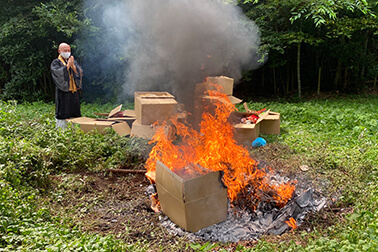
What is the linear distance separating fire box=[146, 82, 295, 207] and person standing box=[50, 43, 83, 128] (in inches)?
101

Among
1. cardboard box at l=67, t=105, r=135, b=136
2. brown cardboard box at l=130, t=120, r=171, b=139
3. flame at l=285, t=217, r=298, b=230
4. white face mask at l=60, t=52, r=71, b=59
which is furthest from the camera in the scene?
white face mask at l=60, t=52, r=71, b=59

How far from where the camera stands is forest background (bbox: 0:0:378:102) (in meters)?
9.45

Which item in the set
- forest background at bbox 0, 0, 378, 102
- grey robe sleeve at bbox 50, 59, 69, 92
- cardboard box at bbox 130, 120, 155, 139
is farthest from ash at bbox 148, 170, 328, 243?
forest background at bbox 0, 0, 378, 102

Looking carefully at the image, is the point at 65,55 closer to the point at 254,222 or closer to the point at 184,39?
the point at 184,39

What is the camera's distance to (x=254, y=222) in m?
3.25

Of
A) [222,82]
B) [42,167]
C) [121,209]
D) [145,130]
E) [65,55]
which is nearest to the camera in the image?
[121,209]

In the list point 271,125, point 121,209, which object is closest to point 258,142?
point 271,125

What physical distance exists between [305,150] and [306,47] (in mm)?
9175

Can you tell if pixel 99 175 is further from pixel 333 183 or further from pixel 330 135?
pixel 330 135

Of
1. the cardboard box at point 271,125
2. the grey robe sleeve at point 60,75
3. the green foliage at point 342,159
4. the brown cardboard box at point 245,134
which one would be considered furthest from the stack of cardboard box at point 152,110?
the green foliage at point 342,159

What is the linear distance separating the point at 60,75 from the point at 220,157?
4.11 meters

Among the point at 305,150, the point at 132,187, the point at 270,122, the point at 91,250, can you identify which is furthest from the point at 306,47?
the point at 91,250

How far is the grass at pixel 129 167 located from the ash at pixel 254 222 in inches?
6.5

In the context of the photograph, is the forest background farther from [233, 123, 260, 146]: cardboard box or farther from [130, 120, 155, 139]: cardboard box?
[130, 120, 155, 139]: cardboard box
